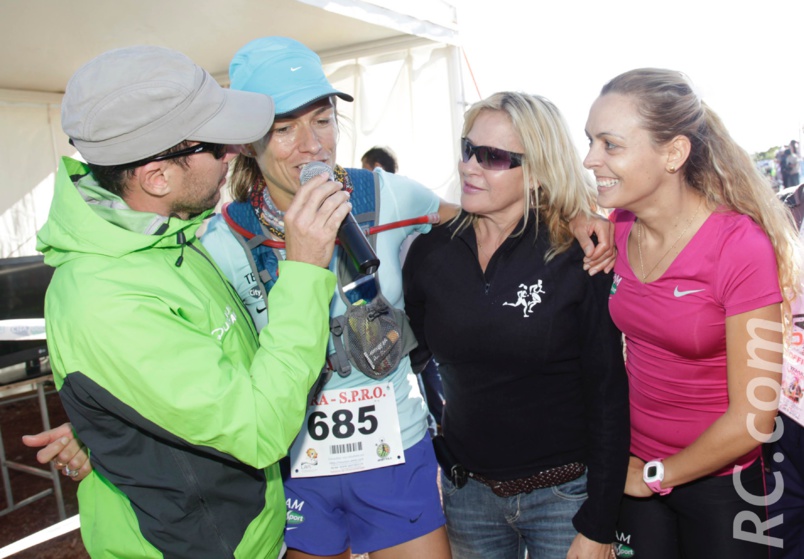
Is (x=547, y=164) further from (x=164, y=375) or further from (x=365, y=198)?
(x=164, y=375)

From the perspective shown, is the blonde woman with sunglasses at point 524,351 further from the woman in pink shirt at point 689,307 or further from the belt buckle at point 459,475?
the woman in pink shirt at point 689,307

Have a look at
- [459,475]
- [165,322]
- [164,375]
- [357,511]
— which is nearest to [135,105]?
[165,322]

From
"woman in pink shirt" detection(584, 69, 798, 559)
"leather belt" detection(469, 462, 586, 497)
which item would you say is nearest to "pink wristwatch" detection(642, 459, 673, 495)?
"woman in pink shirt" detection(584, 69, 798, 559)

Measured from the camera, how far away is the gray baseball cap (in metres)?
1.28

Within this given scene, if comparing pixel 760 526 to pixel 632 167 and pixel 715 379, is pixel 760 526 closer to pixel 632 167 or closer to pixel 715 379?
pixel 715 379

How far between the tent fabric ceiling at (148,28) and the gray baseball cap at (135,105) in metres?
4.91

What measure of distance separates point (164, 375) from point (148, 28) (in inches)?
241

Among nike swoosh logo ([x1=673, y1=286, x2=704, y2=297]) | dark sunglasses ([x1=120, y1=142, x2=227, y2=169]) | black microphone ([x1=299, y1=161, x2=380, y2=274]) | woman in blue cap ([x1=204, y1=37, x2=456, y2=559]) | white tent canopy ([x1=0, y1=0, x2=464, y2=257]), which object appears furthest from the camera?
white tent canopy ([x1=0, y1=0, x2=464, y2=257])

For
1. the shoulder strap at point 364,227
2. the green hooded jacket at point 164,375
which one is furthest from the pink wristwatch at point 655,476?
the green hooded jacket at point 164,375

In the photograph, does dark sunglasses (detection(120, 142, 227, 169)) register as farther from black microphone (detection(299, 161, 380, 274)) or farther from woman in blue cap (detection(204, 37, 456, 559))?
woman in blue cap (detection(204, 37, 456, 559))

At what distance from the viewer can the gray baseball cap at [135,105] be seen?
1.28 metres

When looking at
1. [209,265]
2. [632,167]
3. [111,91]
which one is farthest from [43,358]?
[632,167]

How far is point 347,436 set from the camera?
1.97 metres

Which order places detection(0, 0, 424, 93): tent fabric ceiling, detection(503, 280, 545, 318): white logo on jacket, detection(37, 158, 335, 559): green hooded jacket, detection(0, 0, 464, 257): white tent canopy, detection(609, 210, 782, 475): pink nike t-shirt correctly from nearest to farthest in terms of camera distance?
detection(37, 158, 335, 559): green hooded jacket < detection(609, 210, 782, 475): pink nike t-shirt < detection(503, 280, 545, 318): white logo on jacket < detection(0, 0, 424, 93): tent fabric ceiling < detection(0, 0, 464, 257): white tent canopy
